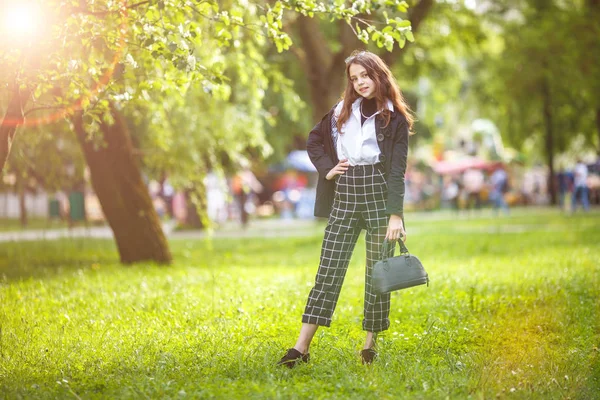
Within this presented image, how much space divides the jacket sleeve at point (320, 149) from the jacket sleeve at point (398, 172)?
45 centimetres

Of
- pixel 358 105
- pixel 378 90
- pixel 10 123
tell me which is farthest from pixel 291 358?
pixel 10 123

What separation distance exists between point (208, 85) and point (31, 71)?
1.57 meters

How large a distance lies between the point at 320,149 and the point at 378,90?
1.92 feet

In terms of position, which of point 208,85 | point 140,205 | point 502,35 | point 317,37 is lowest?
point 140,205

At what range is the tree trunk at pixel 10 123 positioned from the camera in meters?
7.28

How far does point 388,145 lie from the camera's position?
576 cm

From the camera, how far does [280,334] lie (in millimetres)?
7113

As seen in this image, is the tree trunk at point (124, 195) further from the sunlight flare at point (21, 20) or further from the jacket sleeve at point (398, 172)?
the jacket sleeve at point (398, 172)

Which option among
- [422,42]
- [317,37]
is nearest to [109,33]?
[317,37]

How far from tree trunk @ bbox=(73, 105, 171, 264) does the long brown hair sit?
746 centimetres

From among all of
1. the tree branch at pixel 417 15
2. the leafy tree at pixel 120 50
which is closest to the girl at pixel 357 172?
the leafy tree at pixel 120 50

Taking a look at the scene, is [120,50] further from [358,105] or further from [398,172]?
[398,172]

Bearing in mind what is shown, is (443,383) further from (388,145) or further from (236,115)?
(236,115)

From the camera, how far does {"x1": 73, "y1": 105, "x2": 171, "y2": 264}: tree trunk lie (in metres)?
13.1
